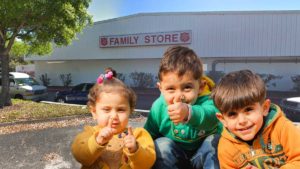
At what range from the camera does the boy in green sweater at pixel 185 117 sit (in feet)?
6.64

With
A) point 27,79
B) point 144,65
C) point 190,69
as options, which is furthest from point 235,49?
point 190,69

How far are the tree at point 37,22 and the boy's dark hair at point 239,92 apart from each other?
11.4m

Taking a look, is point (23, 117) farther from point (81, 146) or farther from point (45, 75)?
point (45, 75)

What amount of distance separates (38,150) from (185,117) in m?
5.76

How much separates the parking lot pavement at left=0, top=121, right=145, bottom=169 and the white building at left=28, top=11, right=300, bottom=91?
19.4 meters

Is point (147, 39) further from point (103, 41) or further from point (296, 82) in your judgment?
point (296, 82)

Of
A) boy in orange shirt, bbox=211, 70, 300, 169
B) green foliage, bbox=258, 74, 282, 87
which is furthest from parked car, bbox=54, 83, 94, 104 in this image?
boy in orange shirt, bbox=211, 70, 300, 169

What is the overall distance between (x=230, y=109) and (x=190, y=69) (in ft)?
1.17

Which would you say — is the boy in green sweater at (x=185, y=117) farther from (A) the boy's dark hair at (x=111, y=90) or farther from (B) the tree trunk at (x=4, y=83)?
(B) the tree trunk at (x=4, y=83)

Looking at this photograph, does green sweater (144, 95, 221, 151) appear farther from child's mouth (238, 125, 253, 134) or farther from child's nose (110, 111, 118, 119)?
child's nose (110, 111, 118, 119)

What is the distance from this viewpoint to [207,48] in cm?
2708

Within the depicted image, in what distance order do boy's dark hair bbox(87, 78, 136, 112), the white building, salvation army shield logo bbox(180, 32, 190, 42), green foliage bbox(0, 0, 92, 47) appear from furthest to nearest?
1. salvation army shield logo bbox(180, 32, 190, 42)
2. the white building
3. green foliage bbox(0, 0, 92, 47)
4. boy's dark hair bbox(87, 78, 136, 112)

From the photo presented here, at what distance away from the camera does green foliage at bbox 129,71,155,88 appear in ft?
96.1

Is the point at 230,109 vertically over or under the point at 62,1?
under
